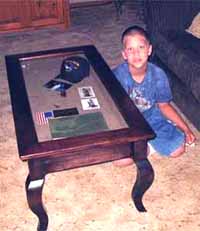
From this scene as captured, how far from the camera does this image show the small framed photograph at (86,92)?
2272 millimetres

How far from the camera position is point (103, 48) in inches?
169

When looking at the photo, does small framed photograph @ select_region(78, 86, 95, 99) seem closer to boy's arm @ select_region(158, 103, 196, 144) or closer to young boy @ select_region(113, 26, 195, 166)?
young boy @ select_region(113, 26, 195, 166)

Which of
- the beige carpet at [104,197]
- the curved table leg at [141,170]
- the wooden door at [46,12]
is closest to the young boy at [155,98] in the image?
the beige carpet at [104,197]

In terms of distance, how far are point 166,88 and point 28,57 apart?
1015 millimetres

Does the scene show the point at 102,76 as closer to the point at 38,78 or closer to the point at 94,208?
the point at 38,78

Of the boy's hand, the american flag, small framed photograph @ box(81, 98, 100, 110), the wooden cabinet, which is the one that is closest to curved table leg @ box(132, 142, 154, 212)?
small framed photograph @ box(81, 98, 100, 110)

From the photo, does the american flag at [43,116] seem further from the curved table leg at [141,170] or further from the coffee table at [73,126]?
the curved table leg at [141,170]

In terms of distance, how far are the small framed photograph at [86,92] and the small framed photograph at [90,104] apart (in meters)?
0.05

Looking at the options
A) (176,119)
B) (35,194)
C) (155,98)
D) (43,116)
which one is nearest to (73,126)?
(43,116)

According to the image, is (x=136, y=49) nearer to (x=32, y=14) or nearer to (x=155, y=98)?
(x=155, y=98)

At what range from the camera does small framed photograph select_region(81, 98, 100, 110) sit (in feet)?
7.06

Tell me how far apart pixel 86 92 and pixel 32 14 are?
9.15ft

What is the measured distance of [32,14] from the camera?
15.5 ft

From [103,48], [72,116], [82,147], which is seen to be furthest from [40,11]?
[82,147]
